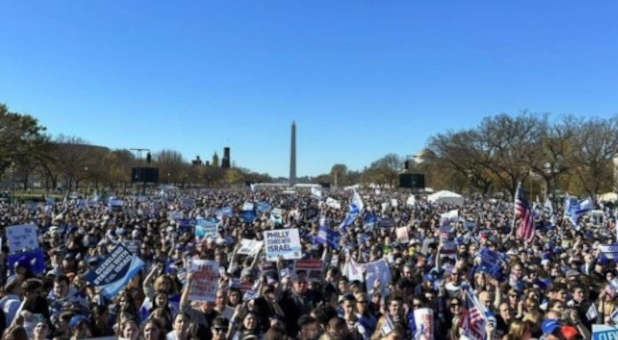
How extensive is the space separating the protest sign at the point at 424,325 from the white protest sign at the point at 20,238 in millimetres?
8602

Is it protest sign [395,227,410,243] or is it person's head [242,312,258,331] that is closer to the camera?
person's head [242,312,258,331]

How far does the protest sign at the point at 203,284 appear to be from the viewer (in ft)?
21.1

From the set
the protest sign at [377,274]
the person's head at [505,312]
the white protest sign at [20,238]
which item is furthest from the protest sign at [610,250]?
the white protest sign at [20,238]

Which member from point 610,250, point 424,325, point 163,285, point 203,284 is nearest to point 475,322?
point 424,325

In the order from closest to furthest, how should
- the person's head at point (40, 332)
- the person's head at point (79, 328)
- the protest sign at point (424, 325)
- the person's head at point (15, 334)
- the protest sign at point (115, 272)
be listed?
the person's head at point (15, 334) < the person's head at point (40, 332) < the person's head at point (79, 328) < the protest sign at point (424, 325) < the protest sign at point (115, 272)

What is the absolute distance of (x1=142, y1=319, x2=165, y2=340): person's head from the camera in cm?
500

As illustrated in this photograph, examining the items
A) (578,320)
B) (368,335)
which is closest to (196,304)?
(368,335)

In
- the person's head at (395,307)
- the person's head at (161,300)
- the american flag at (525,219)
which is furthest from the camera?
the american flag at (525,219)

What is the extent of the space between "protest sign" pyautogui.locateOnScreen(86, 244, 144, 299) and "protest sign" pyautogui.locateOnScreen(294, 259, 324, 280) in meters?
3.03

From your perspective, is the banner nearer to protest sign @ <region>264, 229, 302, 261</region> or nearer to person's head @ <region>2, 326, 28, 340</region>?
protest sign @ <region>264, 229, 302, 261</region>

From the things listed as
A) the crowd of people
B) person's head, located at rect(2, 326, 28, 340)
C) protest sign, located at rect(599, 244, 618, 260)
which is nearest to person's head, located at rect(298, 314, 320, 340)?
the crowd of people

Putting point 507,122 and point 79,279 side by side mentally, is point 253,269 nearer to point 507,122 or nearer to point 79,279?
point 79,279

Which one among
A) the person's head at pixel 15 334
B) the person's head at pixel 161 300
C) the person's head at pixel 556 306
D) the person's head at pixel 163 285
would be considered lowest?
the person's head at pixel 556 306

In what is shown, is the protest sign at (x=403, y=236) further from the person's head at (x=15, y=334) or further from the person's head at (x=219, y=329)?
the person's head at (x=15, y=334)
